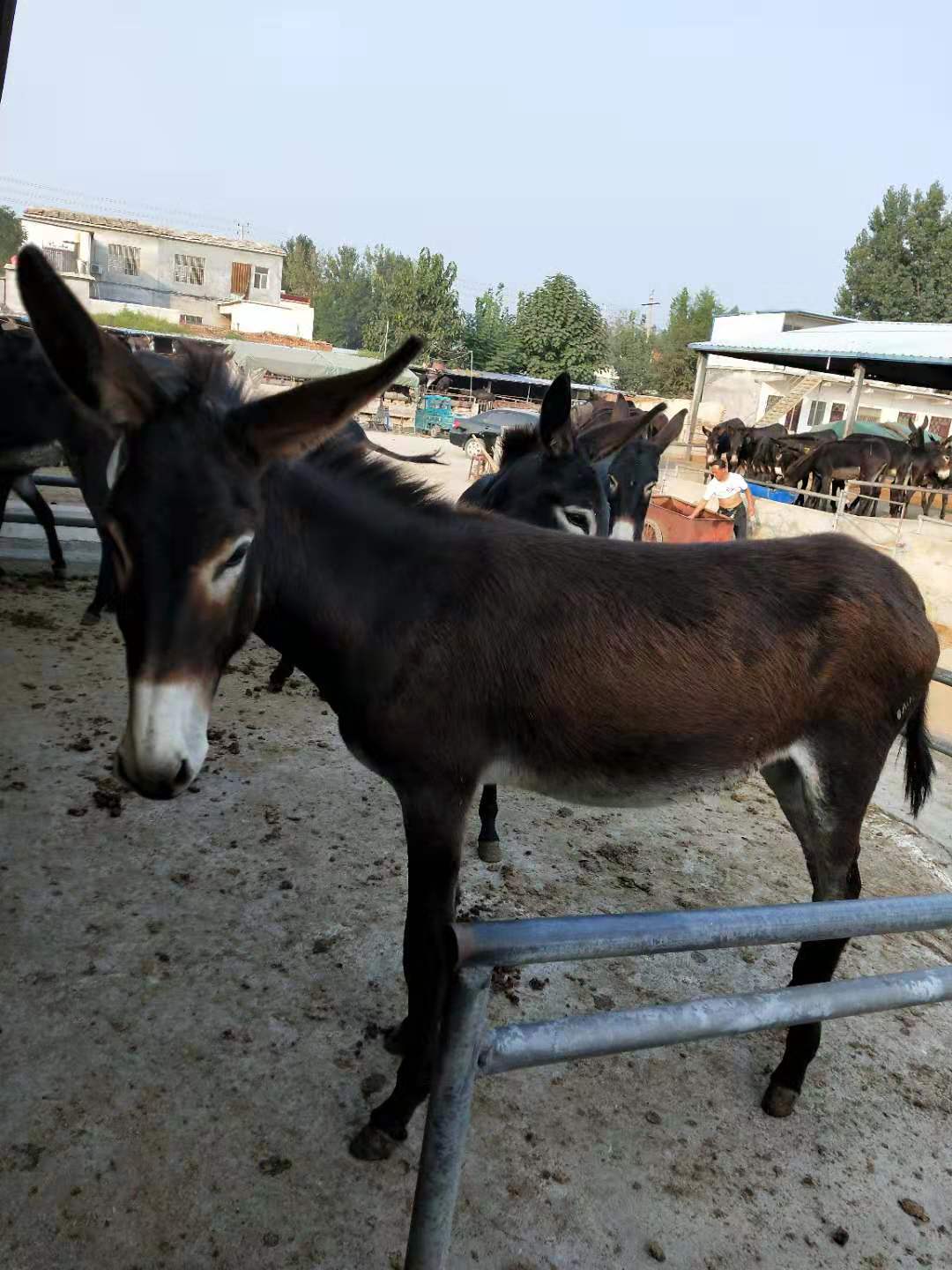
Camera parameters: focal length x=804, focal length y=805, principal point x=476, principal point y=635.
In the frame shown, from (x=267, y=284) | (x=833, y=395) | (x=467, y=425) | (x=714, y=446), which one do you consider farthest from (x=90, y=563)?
(x=267, y=284)

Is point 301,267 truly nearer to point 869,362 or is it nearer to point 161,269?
point 161,269

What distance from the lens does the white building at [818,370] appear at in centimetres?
2042

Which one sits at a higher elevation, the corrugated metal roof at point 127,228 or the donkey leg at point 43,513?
the corrugated metal roof at point 127,228

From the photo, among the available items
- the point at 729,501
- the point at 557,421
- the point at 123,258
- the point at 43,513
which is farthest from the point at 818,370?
the point at 123,258

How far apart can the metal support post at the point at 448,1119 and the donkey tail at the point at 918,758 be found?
7.86 ft

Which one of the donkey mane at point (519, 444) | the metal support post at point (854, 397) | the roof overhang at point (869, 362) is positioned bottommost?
the donkey mane at point (519, 444)

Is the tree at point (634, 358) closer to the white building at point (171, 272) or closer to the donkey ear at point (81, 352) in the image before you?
the white building at point (171, 272)

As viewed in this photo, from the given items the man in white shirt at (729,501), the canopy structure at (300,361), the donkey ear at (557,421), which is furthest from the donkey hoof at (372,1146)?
the canopy structure at (300,361)

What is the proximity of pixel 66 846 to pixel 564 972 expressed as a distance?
2.35 metres

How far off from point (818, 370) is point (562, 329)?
3315 centimetres

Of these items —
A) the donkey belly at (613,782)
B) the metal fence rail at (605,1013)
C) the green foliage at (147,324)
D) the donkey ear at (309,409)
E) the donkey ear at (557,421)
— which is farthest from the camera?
the green foliage at (147,324)

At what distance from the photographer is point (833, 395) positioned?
3625 centimetres

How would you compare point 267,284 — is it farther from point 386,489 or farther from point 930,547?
point 386,489

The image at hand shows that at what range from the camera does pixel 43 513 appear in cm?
725
